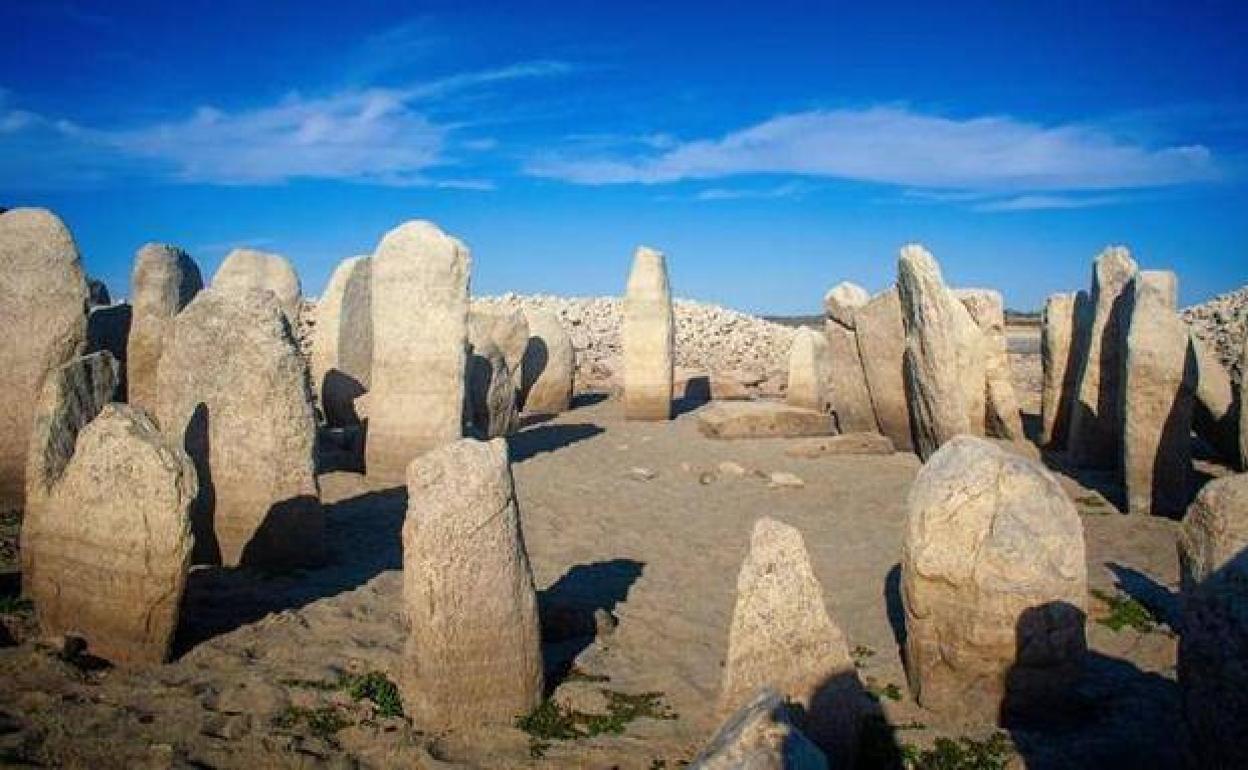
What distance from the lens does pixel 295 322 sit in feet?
53.4

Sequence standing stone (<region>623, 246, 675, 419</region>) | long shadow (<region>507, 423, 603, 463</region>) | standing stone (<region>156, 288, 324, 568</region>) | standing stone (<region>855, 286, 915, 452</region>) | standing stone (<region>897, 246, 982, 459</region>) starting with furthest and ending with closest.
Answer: standing stone (<region>623, 246, 675, 419</region>) → long shadow (<region>507, 423, 603, 463</region>) → standing stone (<region>855, 286, 915, 452</region>) → standing stone (<region>897, 246, 982, 459</region>) → standing stone (<region>156, 288, 324, 568</region>)

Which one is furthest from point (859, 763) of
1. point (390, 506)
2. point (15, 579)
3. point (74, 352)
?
point (74, 352)

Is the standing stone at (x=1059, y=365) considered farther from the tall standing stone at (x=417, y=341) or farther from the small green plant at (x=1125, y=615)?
the tall standing stone at (x=417, y=341)

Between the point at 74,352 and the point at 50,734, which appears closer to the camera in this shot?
the point at 50,734

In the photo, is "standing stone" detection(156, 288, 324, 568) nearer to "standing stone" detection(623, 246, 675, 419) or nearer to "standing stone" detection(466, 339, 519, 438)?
"standing stone" detection(466, 339, 519, 438)

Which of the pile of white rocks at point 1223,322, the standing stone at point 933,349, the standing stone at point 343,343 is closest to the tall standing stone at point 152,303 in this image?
the standing stone at point 343,343

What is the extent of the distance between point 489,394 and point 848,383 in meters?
5.21

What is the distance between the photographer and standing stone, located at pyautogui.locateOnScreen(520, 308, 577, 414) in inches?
706

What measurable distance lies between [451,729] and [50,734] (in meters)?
1.76

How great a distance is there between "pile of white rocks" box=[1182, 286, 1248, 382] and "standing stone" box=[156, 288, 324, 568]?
602 inches

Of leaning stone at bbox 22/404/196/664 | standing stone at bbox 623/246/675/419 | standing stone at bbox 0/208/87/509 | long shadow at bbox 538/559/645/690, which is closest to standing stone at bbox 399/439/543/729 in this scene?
long shadow at bbox 538/559/645/690

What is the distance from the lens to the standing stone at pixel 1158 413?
903cm

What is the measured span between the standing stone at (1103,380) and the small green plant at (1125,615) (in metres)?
5.16

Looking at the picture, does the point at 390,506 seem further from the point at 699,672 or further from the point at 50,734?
the point at 50,734
